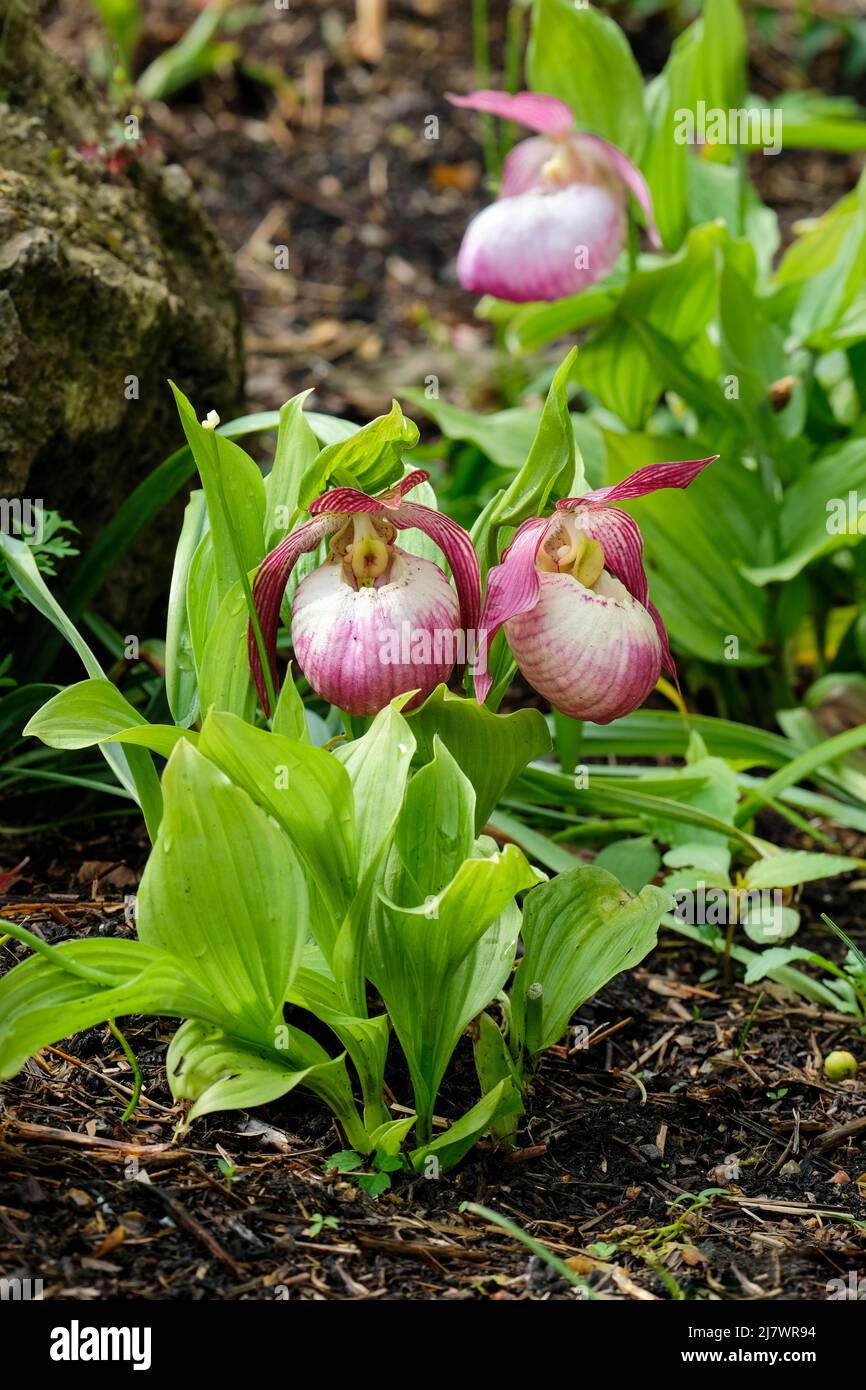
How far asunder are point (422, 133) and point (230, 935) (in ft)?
10.3

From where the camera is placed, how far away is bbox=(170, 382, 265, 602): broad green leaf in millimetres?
1287

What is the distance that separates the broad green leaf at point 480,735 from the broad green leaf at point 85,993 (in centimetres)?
34

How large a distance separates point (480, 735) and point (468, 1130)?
15.0 inches

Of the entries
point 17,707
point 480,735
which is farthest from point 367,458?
point 17,707

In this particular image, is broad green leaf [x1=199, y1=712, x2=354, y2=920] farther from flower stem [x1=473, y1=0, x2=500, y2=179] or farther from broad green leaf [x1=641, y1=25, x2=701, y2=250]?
flower stem [x1=473, y1=0, x2=500, y2=179]

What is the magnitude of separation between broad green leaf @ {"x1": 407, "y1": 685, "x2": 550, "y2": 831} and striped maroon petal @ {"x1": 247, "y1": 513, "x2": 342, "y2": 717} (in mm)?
165

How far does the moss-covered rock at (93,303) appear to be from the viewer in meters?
1.73

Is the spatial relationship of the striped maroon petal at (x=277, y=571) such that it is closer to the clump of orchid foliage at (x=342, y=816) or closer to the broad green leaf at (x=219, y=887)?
the clump of orchid foliage at (x=342, y=816)

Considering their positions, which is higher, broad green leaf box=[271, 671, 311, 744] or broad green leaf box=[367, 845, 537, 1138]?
broad green leaf box=[271, 671, 311, 744]

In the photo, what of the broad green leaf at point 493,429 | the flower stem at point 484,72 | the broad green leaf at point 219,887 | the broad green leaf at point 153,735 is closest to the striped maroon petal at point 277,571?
the broad green leaf at point 153,735

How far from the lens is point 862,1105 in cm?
153

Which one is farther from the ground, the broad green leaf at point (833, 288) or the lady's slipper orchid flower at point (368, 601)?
the broad green leaf at point (833, 288)

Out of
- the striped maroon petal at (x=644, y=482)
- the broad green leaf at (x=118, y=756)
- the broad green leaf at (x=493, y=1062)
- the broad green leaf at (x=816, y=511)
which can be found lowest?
the broad green leaf at (x=493, y=1062)

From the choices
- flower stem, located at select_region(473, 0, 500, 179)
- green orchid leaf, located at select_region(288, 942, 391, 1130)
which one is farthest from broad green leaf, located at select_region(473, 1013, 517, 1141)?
flower stem, located at select_region(473, 0, 500, 179)
